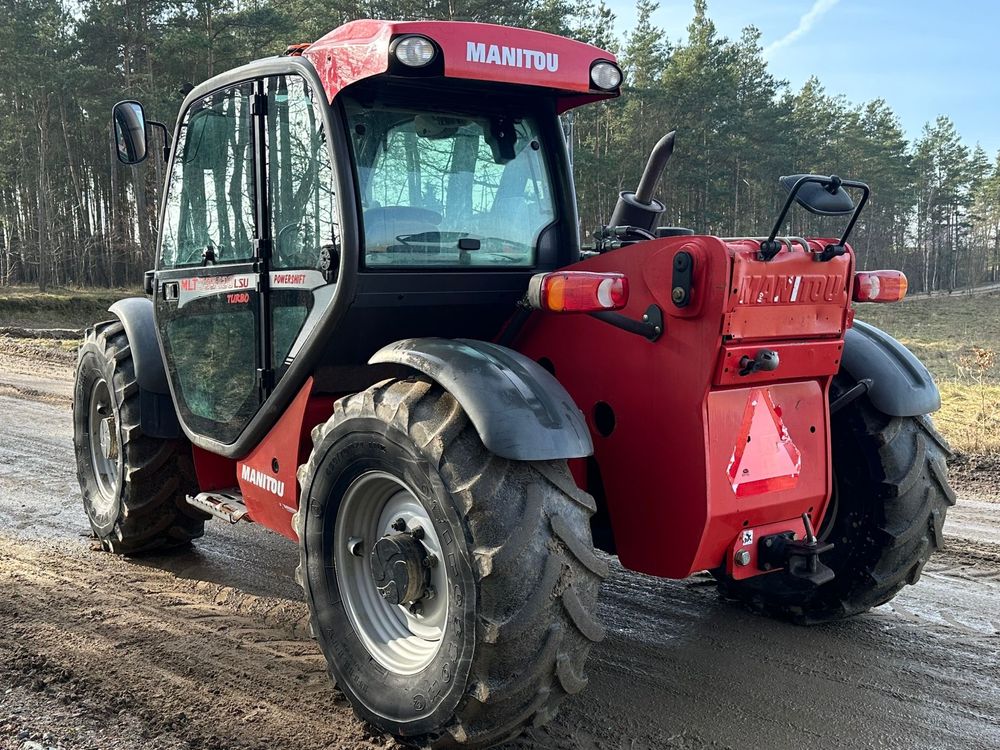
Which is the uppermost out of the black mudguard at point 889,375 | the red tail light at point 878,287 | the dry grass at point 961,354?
the red tail light at point 878,287

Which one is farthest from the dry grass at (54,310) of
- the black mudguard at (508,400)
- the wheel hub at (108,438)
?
the black mudguard at (508,400)

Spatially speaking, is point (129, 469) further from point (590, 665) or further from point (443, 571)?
point (590, 665)

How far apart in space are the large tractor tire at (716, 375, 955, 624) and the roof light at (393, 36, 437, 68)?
7.17 ft

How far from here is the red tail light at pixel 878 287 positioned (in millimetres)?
3318

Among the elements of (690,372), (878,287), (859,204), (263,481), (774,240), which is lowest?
(263,481)

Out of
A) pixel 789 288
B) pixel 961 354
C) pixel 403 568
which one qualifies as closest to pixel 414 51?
pixel 789 288

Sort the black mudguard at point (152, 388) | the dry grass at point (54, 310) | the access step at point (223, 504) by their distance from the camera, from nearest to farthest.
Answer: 1. the access step at point (223, 504)
2. the black mudguard at point (152, 388)
3. the dry grass at point (54, 310)

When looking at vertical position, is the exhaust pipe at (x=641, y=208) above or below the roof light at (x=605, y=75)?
below

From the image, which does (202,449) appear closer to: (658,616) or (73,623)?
(73,623)

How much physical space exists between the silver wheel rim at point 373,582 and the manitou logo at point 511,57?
153cm

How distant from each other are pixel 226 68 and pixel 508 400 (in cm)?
2942

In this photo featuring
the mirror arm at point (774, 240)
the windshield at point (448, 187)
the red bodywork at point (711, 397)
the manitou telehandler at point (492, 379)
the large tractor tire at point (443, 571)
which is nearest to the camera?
the large tractor tire at point (443, 571)

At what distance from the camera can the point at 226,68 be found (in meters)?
28.7

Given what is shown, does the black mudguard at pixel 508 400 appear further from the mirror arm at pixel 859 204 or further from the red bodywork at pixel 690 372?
the mirror arm at pixel 859 204
